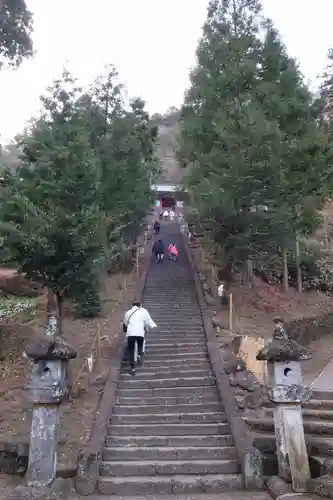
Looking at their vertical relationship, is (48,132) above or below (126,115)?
below

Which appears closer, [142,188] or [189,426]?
[189,426]

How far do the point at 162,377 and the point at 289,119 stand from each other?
1204 centimetres

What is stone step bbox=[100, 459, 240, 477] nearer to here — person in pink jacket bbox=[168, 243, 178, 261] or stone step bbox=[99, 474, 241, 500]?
stone step bbox=[99, 474, 241, 500]

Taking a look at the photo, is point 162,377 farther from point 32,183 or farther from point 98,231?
point 32,183

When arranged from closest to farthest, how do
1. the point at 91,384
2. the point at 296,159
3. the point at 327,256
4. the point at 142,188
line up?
the point at 91,384 < the point at 296,159 < the point at 142,188 < the point at 327,256

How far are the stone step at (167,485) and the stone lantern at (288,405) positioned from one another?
835 millimetres

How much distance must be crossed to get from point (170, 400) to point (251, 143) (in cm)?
978

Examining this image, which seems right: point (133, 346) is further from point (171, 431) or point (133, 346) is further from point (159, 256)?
point (159, 256)

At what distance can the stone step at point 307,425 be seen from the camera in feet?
25.9

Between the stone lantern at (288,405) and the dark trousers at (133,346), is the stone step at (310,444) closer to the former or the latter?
the stone lantern at (288,405)

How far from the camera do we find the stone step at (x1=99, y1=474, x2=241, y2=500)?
7.03 m

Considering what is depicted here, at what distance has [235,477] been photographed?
7.22 meters

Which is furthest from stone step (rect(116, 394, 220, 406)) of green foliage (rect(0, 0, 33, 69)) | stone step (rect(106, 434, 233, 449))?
green foliage (rect(0, 0, 33, 69))

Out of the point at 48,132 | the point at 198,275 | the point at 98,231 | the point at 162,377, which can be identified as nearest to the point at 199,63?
→ the point at 198,275
